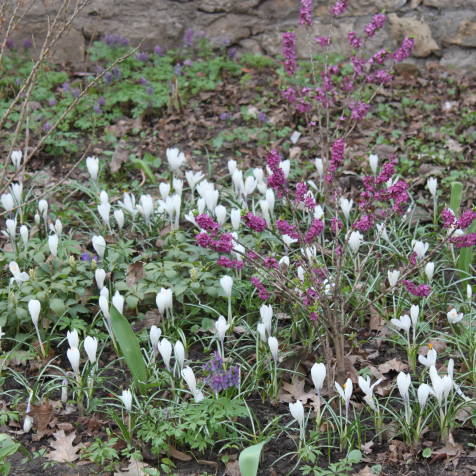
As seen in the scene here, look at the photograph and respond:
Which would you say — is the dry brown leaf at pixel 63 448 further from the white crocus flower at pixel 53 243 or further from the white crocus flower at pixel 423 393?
the white crocus flower at pixel 423 393

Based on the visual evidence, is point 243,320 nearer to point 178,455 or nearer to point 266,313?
point 266,313

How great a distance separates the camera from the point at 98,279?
3.81 metres

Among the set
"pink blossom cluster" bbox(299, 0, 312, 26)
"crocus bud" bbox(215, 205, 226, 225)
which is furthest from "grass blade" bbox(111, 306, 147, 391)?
"pink blossom cluster" bbox(299, 0, 312, 26)

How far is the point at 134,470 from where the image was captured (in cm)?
297

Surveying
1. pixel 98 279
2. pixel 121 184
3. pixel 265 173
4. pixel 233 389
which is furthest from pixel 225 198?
pixel 233 389

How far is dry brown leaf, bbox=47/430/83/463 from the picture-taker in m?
3.12

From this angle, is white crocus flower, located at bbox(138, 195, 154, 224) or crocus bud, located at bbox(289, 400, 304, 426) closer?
crocus bud, located at bbox(289, 400, 304, 426)

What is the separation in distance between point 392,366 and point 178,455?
1.16m

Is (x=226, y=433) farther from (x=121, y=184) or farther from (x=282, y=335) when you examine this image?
(x=121, y=184)

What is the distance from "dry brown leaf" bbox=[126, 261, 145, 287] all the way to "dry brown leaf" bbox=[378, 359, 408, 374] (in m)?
1.40

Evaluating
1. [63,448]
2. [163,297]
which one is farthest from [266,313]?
[63,448]

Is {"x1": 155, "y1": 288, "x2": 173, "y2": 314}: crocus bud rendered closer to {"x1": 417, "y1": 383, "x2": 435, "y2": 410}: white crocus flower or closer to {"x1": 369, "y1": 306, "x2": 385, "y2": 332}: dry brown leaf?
{"x1": 369, "y1": 306, "x2": 385, "y2": 332}: dry brown leaf

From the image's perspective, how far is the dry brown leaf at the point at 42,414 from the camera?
10.9 ft

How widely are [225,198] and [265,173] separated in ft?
1.64
